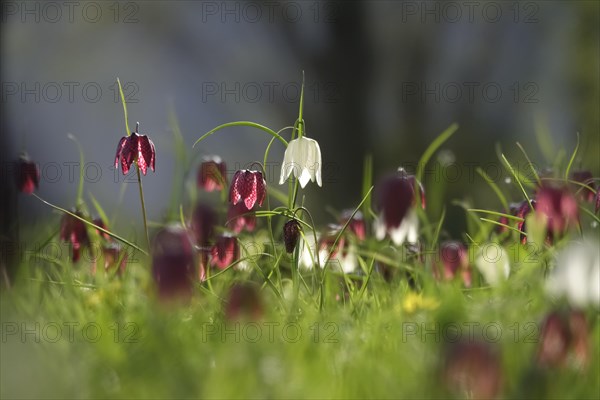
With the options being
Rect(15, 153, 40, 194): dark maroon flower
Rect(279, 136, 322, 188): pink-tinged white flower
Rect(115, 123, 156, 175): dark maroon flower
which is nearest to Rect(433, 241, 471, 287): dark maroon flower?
Rect(279, 136, 322, 188): pink-tinged white flower

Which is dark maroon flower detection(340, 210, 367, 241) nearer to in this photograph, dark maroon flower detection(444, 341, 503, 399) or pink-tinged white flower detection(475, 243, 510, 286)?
pink-tinged white flower detection(475, 243, 510, 286)

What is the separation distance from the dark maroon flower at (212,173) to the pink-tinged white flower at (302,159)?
0.34m

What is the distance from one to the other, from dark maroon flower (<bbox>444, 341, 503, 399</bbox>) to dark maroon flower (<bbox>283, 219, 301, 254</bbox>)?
0.66 m

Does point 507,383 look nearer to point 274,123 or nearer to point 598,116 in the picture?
point 274,123

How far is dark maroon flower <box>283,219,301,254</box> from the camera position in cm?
156

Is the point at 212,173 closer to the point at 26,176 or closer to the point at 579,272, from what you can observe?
the point at 26,176

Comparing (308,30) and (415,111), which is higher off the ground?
(308,30)

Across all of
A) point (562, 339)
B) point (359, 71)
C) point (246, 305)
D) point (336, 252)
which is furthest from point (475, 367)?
point (359, 71)

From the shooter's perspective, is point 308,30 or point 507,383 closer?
point 507,383

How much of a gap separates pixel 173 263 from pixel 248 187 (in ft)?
2.10

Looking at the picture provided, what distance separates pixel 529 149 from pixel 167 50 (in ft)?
9.98

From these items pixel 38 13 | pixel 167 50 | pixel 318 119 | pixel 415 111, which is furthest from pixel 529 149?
pixel 38 13

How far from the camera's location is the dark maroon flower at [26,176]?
2.02 metres

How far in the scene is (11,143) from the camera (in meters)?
4.53
